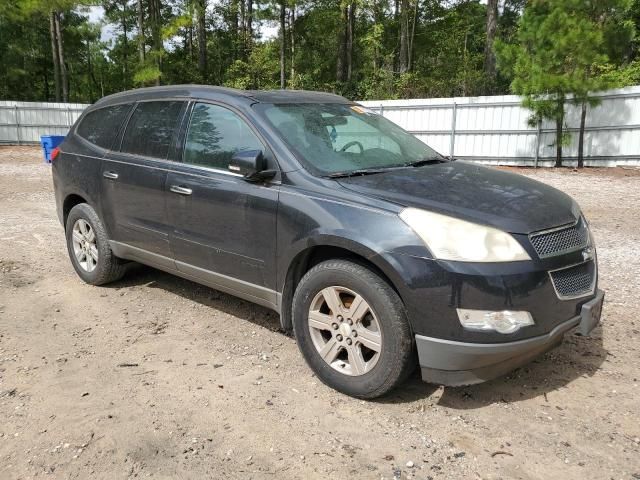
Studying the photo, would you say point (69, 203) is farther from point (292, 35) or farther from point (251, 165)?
point (292, 35)

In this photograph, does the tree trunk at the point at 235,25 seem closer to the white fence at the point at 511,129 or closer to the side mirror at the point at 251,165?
the white fence at the point at 511,129

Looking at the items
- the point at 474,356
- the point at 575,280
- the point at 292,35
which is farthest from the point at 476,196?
the point at 292,35

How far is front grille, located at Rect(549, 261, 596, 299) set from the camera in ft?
9.52

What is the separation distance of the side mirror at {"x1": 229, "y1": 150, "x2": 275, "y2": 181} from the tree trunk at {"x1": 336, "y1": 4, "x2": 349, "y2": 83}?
2856 cm

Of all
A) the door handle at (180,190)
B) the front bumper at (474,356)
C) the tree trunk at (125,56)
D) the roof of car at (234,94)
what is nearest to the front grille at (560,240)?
the front bumper at (474,356)

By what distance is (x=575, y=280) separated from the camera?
9.93 ft

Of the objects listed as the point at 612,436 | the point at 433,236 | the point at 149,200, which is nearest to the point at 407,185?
the point at 433,236

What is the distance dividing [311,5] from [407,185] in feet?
105

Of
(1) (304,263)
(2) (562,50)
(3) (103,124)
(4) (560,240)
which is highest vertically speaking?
(2) (562,50)

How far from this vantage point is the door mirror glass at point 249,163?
3.43 m

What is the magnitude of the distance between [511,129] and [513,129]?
2.2 inches

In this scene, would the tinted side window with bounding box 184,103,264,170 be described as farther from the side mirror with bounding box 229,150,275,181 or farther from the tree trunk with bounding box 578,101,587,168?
the tree trunk with bounding box 578,101,587,168

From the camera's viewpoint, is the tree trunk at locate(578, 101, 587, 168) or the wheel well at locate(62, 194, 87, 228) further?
the tree trunk at locate(578, 101, 587, 168)

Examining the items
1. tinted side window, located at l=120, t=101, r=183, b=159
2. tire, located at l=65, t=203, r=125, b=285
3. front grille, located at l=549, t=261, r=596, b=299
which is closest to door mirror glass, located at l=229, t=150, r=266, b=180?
tinted side window, located at l=120, t=101, r=183, b=159
